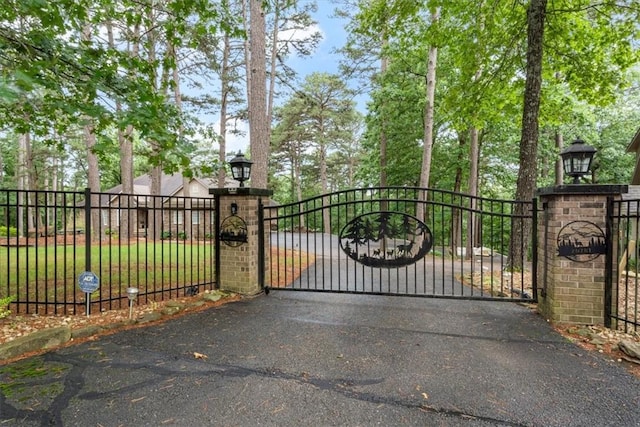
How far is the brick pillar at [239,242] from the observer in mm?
4950

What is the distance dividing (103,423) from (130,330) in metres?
1.78

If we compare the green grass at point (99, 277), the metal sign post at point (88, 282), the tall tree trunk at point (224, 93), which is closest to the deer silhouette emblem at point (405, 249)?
the green grass at point (99, 277)

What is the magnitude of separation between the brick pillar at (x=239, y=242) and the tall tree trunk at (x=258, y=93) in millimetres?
3099

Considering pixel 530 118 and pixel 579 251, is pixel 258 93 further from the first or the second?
pixel 579 251

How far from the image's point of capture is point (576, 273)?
362cm

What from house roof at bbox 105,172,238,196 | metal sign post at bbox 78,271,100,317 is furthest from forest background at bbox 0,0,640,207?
house roof at bbox 105,172,238,196

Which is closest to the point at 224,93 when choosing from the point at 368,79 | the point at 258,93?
the point at 368,79

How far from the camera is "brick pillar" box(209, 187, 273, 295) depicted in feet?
16.2

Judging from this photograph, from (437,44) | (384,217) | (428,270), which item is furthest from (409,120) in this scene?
(384,217)

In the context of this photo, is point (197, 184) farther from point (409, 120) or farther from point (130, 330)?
point (130, 330)

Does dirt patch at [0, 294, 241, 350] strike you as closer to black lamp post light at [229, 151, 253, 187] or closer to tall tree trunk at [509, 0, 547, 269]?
black lamp post light at [229, 151, 253, 187]

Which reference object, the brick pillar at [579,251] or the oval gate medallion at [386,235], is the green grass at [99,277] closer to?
the oval gate medallion at [386,235]

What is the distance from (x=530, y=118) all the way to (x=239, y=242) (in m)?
5.87

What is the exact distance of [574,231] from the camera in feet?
11.9
